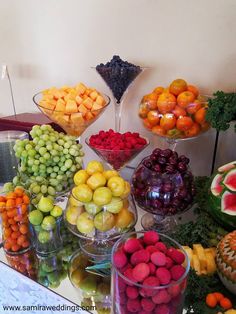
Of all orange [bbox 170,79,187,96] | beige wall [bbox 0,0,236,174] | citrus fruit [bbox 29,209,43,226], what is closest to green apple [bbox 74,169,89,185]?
A: citrus fruit [bbox 29,209,43,226]

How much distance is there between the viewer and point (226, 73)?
0.85m

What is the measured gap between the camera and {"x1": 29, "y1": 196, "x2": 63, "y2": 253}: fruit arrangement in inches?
24.0

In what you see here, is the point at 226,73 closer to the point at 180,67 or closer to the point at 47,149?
the point at 180,67

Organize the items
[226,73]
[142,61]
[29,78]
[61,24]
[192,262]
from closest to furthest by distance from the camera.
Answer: [192,262] → [226,73] → [142,61] → [61,24] → [29,78]

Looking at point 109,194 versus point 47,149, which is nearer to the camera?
point 109,194

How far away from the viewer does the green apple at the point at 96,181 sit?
22.7 inches

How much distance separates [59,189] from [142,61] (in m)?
0.55

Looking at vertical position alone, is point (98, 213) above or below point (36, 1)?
below

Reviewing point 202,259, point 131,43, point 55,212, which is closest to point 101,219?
point 55,212

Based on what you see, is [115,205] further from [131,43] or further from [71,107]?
[131,43]

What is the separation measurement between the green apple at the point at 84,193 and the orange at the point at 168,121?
1.05 ft

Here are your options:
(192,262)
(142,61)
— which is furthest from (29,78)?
(192,262)

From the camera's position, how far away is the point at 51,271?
61cm

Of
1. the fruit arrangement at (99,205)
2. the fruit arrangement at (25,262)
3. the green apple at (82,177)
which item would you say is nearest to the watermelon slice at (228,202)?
the fruit arrangement at (99,205)
